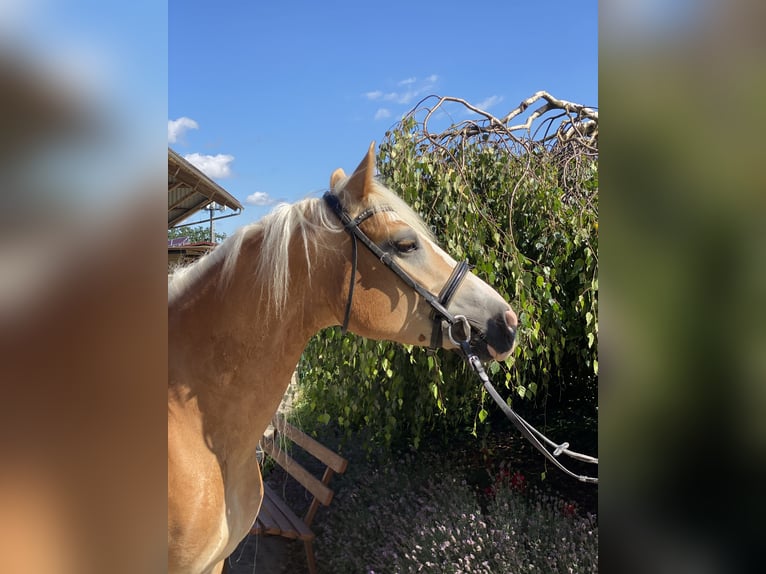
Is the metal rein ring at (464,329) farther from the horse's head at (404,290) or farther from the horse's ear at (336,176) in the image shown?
the horse's ear at (336,176)

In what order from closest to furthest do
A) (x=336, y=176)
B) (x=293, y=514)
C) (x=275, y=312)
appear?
(x=275, y=312)
(x=336, y=176)
(x=293, y=514)

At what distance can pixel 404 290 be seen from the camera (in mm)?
1399

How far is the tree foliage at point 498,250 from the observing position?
2.45 meters

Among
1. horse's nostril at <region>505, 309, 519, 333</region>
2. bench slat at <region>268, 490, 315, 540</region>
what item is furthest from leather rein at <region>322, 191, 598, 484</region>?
bench slat at <region>268, 490, 315, 540</region>

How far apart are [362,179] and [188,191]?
3485mm

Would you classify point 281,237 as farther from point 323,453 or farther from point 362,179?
point 323,453

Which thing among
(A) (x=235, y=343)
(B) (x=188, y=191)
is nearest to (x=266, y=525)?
(A) (x=235, y=343)

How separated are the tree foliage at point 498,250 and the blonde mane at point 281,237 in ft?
3.29

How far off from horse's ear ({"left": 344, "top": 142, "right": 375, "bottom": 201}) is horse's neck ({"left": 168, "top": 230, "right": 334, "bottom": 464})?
0.25 meters

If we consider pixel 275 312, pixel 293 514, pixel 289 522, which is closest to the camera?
pixel 275 312
